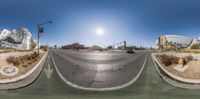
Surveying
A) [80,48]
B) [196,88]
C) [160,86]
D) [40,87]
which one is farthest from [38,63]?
[196,88]

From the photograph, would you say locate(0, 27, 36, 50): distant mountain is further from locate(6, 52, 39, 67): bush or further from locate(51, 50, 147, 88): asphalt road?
locate(51, 50, 147, 88): asphalt road

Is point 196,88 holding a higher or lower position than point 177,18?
lower

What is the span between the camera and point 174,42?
12.3 m

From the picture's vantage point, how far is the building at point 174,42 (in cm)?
1223

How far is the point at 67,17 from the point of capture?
42.9 ft

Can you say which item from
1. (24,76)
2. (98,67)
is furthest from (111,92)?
(24,76)

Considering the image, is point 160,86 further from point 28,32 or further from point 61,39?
point 28,32

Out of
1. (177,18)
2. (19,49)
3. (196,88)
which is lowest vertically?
(196,88)

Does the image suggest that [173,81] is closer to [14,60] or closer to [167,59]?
[167,59]

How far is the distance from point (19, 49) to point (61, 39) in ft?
4.59

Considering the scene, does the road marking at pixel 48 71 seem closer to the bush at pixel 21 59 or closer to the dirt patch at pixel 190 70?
the bush at pixel 21 59

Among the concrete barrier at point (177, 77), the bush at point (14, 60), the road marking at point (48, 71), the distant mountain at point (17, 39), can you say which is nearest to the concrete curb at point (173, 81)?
the concrete barrier at point (177, 77)

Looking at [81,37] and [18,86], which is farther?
[18,86]

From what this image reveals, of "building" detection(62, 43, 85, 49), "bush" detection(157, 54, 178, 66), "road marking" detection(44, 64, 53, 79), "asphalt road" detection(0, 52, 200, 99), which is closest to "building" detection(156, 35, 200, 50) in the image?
"bush" detection(157, 54, 178, 66)
